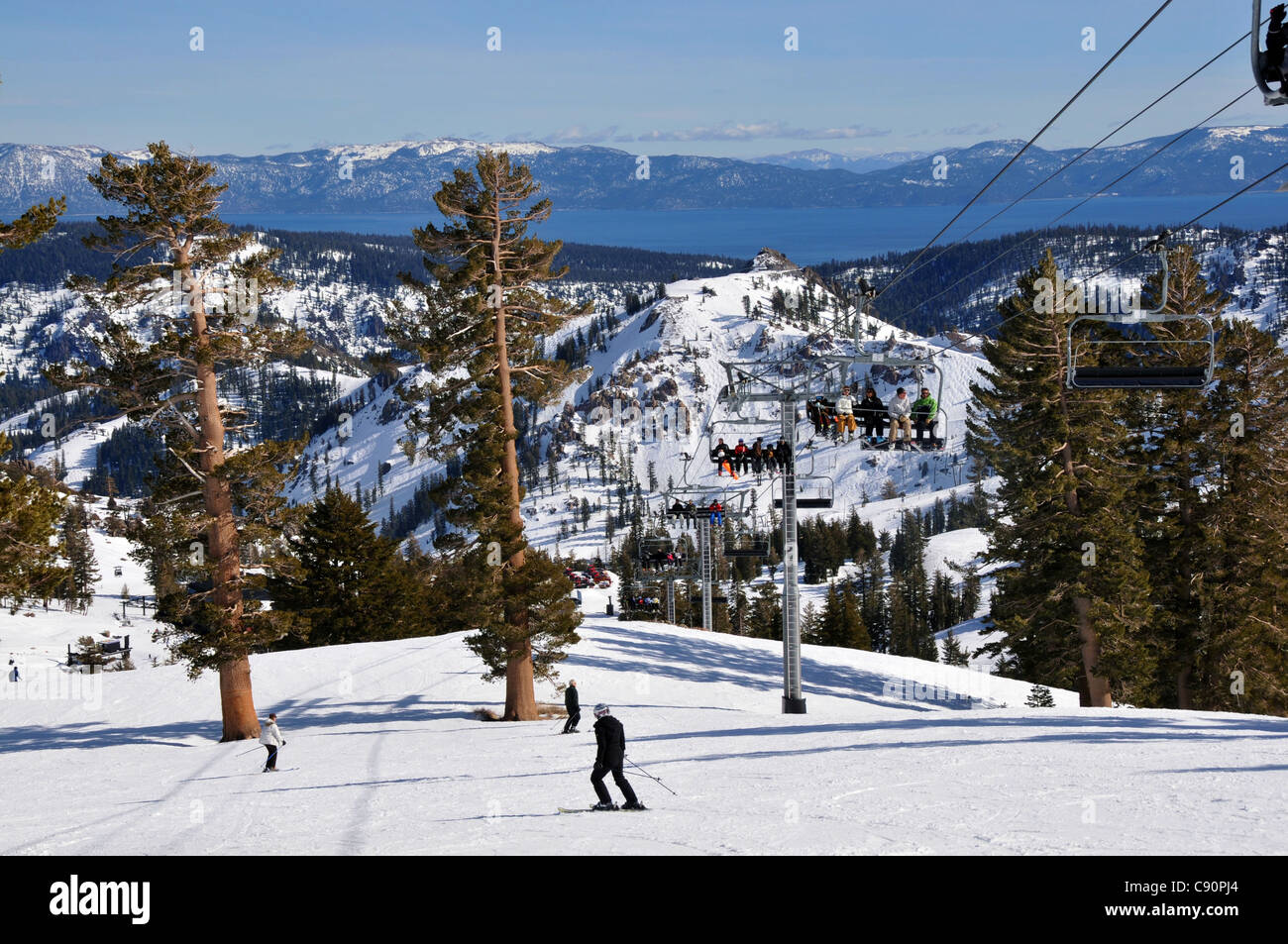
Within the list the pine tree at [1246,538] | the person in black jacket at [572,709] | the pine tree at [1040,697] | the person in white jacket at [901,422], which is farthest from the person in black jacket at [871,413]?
the pine tree at [1040,697]

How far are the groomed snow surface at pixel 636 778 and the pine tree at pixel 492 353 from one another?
3565 mm

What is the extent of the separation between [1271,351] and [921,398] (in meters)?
17.4

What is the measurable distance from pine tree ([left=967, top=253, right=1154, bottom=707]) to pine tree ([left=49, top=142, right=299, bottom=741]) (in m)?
19.8

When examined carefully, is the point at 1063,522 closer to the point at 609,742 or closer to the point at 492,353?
the point at 492,353

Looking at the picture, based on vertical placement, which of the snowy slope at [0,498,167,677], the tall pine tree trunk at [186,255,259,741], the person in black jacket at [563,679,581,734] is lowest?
the snowy slope at [0,498,167,677]

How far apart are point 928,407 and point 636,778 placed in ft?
34.1

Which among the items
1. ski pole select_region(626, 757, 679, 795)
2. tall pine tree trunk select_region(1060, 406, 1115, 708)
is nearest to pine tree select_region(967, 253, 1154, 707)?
tall pine tree trunk select_region(1060, 406, 1115, 708)

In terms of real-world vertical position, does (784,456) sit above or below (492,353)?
below

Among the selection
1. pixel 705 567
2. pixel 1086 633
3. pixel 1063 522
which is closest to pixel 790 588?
pixel 1063 522

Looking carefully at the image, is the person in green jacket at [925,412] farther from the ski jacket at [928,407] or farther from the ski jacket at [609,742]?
the ski jacket at [609,742]

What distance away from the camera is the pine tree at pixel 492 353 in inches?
989

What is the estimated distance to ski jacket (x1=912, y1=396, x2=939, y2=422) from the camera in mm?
22266

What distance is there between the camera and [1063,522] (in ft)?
101

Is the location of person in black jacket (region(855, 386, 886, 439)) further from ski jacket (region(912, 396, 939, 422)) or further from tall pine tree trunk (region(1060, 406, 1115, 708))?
tall pine tree trunk (region(1060, 406, 1115, 708))
